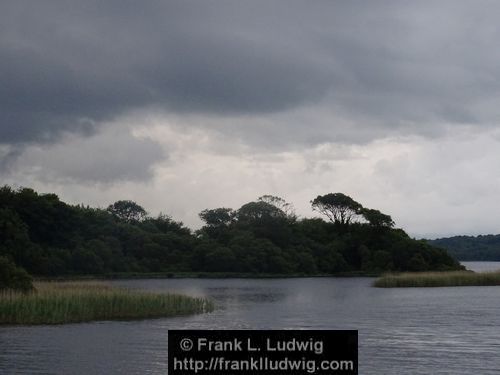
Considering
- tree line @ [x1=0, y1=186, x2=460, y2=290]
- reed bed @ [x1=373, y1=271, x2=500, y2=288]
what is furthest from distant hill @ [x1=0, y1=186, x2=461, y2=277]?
reed bed @ [x1=373, y1=271, x2=500, y2=288]

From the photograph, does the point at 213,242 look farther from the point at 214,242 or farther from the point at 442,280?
the point at 442,280

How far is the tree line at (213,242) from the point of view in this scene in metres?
110

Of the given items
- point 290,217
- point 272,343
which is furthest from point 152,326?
point 290,217

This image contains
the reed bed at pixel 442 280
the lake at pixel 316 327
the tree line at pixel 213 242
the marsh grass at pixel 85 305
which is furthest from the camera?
the tree line at pixel 213 242

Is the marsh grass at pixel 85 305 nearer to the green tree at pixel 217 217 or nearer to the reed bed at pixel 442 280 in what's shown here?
the reed bed at pixel 442 280

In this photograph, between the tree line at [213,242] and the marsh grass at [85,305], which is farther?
the tree line at [213,242]

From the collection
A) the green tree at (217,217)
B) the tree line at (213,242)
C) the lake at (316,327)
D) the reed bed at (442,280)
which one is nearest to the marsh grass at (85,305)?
the lake at (316,327)

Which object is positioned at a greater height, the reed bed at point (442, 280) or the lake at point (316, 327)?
the reed bed at point (442, 280)

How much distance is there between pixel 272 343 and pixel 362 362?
19946 millimetres

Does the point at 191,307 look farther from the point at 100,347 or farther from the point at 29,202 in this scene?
the point at 29,202

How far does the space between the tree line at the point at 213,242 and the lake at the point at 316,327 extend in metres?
56.9

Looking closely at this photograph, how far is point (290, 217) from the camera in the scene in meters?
162

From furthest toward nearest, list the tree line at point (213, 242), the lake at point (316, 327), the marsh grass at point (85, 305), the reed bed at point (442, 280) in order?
1. the tree line at point (213, 242)
2. the reed bed at point (442, 280)
3. the marsh grass at point (85, 305)
4. the lake at point (316, 327)

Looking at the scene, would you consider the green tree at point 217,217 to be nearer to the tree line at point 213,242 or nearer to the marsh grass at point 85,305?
the tree line at point 213,242
